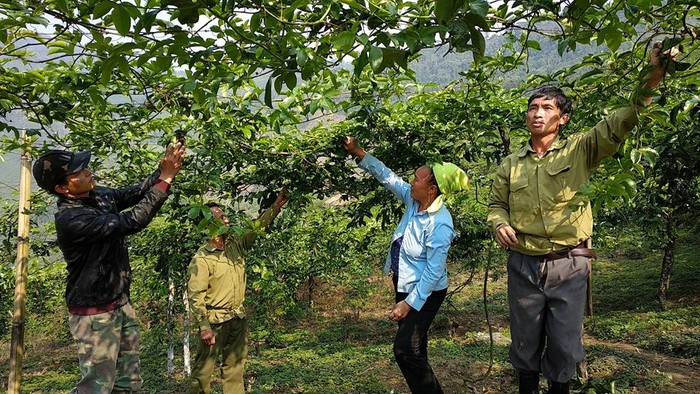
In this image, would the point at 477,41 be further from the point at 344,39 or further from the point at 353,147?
the point at 353,147

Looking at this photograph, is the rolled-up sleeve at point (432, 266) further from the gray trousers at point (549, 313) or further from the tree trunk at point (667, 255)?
the tree trunk at point (667, 255)

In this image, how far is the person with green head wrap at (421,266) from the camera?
Result: 286 centimetres

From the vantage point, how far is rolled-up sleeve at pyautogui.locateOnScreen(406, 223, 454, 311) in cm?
283

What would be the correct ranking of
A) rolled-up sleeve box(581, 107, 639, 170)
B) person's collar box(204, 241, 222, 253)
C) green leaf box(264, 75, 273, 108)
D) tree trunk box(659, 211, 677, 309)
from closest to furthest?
green leaf box(264, 75, 273, 108) → rolled-up sleeve box(581, 107, 639, 170) → person's collar box(204, 241, 222, 253) → tree trunk box(659, 211, 677, 309)

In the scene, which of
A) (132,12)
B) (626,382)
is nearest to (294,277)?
(626,382)

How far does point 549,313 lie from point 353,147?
6.01 ft

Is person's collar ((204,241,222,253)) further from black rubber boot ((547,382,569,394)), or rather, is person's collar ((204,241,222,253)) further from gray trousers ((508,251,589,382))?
black rubber boot ((547,382,569,394))

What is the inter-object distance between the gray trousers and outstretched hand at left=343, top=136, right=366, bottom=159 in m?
1.49

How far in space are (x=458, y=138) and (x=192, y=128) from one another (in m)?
2.07

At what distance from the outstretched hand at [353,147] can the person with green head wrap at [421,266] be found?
59cm

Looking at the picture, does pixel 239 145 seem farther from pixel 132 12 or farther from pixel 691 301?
pixel 691 301

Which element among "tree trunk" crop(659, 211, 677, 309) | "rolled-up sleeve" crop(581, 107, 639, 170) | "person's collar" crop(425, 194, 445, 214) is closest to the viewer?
"rolled-up sleeve" crop(581, 107, 639, 170)

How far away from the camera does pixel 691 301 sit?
1293cm

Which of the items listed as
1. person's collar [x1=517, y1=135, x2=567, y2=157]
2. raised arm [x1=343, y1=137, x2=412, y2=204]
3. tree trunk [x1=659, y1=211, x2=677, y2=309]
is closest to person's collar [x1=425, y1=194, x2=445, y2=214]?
raised arm [x1=343, y1=137, x2=412, y2=204]
